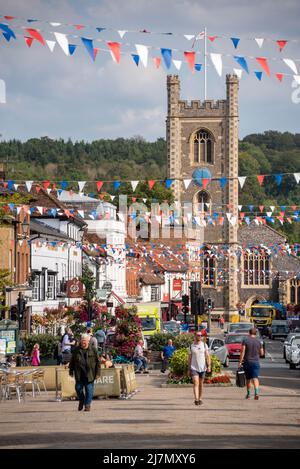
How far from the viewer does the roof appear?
5829 cm

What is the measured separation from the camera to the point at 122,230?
86688 mm

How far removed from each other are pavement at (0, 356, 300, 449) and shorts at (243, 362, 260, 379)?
546 millimetres

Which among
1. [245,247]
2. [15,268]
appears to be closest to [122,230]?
[15,268]

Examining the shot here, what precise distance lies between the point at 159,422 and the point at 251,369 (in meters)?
5.90

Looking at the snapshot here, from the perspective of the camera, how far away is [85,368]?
2286 cm

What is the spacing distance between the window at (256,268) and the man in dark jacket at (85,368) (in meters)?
105

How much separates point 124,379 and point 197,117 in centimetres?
9668

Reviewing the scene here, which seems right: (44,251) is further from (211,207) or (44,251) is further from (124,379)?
(211,207)

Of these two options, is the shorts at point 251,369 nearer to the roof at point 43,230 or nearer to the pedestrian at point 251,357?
the pedestrian at point 251,357

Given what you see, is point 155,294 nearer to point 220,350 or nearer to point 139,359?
point 220,350

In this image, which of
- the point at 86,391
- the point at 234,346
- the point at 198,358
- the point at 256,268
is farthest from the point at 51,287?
the point at 256,268

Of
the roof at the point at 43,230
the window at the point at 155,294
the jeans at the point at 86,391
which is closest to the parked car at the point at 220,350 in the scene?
the roof at the point at 43,230

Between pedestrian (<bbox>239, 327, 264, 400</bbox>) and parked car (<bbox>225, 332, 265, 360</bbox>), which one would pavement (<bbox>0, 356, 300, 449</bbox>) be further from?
parked car (<bbox>225, 332, 265, 360</bbox>)

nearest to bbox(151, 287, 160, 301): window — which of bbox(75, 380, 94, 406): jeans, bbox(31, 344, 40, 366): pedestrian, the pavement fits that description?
bbox(31, 344, 40, 366): pedestrian
